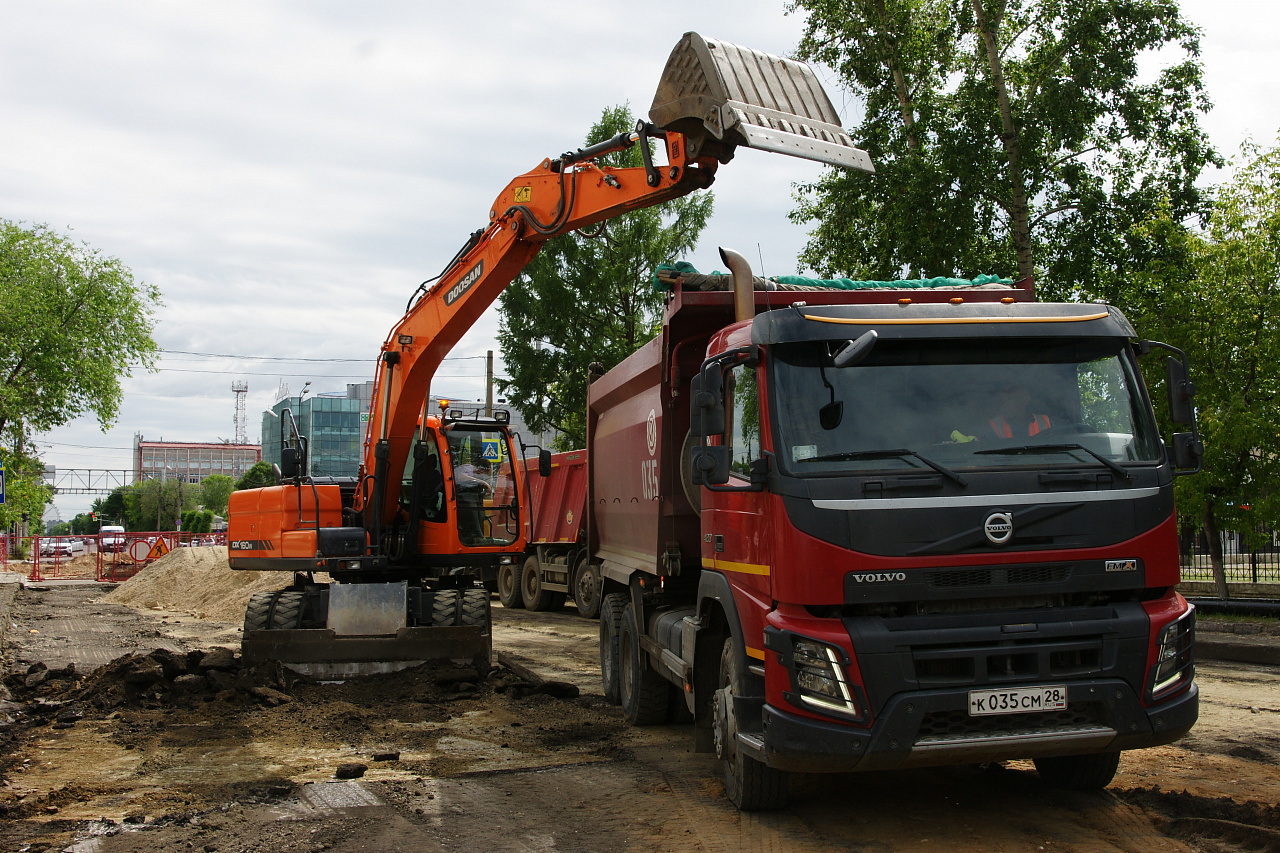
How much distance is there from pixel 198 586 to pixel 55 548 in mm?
19461

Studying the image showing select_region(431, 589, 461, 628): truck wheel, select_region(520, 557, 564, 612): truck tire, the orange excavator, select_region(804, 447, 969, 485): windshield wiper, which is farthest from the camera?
select_region(520, 557, 564, 612): truck tire

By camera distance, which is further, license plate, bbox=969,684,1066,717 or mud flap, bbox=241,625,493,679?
mud flap, bbox=241,625,493,679

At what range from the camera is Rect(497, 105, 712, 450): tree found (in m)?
29.2

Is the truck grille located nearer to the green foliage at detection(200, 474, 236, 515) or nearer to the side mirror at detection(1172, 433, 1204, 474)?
the side mirror at detection(1172, 433, 1204, 474)

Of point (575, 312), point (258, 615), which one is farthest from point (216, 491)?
point (258, 615)

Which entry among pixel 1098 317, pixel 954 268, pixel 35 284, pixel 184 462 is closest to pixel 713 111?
pixel 1098 317

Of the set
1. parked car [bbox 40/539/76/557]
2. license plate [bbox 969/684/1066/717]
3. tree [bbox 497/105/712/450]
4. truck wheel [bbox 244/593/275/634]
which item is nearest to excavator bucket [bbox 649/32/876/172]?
license plate [bbox 969/684/1066/717]

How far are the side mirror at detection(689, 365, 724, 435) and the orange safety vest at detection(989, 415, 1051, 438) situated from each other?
1.34 meters

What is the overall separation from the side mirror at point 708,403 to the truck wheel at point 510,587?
608 inches

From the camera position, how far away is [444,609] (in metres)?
9.77

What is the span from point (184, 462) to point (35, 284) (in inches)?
4057

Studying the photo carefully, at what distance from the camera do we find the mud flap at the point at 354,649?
30.2 ft

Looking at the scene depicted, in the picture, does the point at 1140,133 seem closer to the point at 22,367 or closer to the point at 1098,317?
the point at 1098,317

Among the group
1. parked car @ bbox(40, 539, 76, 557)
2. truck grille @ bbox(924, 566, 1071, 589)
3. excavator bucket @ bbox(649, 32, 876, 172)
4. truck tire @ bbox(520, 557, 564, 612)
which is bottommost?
parked car @ bbox(40, 539, 76, 557)
